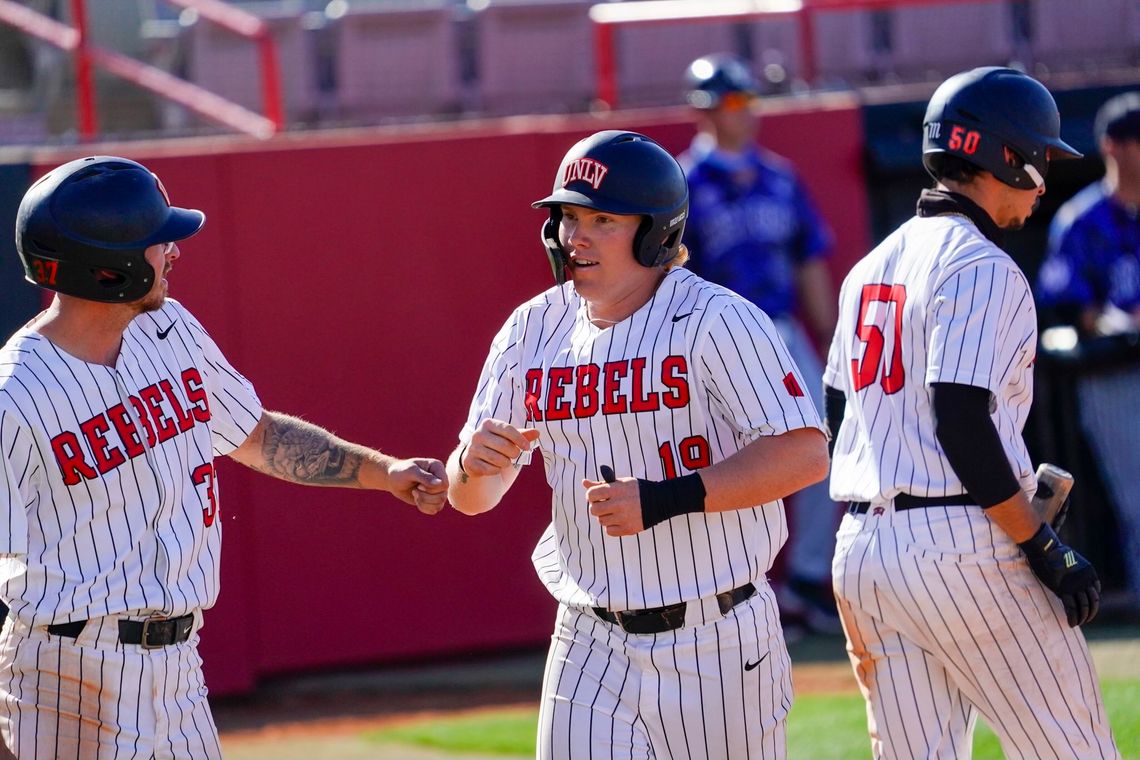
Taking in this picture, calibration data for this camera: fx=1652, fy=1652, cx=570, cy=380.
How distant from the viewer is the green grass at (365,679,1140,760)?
622 cm

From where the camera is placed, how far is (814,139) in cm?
845

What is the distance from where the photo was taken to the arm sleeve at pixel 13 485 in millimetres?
3609

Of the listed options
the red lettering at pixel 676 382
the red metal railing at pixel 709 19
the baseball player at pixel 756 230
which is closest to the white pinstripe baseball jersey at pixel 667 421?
the red lettering at pixel 676 382

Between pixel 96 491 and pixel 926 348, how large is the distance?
1.97 m

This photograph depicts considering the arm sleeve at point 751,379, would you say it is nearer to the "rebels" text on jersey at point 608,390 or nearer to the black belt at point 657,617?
the "rebels" text on jersey at point 608,390

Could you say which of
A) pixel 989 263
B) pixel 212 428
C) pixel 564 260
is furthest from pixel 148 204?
pixel 989 263

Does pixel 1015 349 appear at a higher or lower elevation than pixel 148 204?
lower

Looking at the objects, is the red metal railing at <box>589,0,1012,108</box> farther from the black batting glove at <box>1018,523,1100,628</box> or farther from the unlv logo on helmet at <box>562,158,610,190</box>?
the black batting glove at <box>1018,523,1100,628</box>

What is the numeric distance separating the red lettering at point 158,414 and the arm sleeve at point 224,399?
23 cm

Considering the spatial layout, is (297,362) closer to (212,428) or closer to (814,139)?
(814,139)

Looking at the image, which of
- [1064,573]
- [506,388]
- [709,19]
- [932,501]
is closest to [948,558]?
[932,501]

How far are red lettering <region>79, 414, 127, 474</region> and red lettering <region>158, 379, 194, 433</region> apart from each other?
20 centimetres

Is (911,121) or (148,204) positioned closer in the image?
(148,204)

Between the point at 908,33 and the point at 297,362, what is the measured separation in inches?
191
